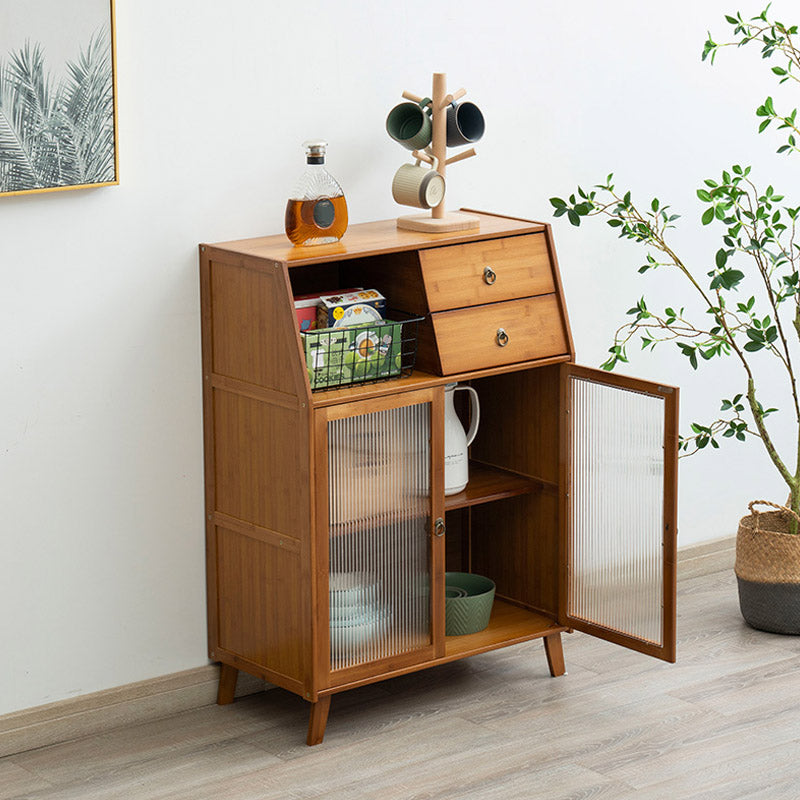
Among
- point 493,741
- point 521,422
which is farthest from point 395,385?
point 493,741

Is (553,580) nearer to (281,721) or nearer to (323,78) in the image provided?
(281,721)

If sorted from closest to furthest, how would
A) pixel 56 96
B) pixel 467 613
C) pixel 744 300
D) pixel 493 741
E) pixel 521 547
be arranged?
pixel 56 96 < pixel 493 741 < pixel 467 613 < pixel 521 547 < pixel 744 300

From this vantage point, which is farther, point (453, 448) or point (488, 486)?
point (488, 486)

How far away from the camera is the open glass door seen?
2.93 m

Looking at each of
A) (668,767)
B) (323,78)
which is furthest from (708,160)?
(668,767)

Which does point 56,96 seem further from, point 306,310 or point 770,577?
point 770,577

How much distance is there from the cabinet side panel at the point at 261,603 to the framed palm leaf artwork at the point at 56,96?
31.5 inches

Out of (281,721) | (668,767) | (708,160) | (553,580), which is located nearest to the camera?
(668,767)

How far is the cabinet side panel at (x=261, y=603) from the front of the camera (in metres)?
2.85

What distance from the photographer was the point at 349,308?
9.31 feet

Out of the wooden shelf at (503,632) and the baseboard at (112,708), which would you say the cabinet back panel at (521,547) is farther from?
the baseboard at (112,708)

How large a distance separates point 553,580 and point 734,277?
2.60ft

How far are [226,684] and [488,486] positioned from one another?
28.3 inches

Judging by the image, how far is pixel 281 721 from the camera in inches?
119
